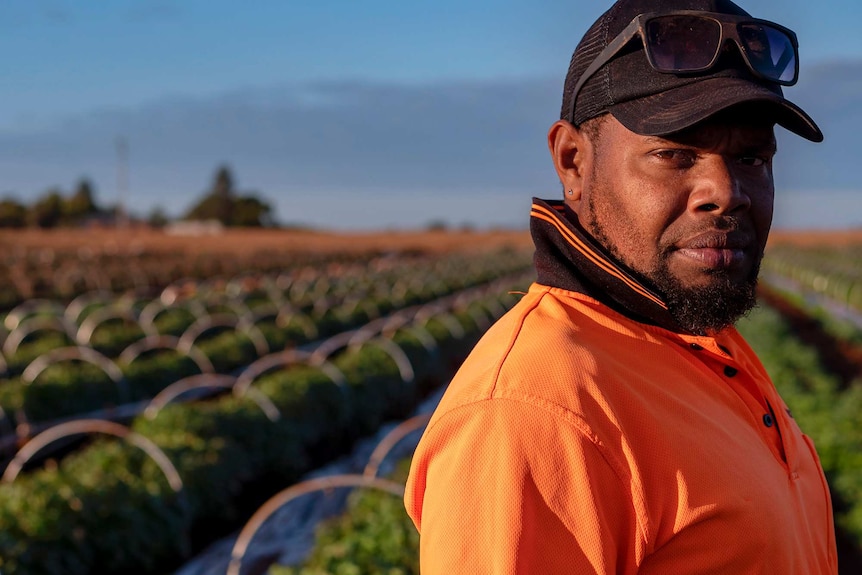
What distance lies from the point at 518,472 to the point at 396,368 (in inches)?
354

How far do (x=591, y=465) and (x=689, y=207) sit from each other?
0.52m

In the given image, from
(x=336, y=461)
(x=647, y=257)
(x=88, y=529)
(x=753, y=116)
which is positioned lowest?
(x=336, y=461)

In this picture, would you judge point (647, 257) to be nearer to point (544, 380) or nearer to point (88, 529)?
point (544, 380)

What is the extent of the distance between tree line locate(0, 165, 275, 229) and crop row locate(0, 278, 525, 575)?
148 ft

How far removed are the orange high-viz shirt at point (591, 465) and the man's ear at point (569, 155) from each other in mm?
242

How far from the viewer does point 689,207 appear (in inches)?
59.7

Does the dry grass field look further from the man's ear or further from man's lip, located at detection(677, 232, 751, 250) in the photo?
man's lip, located at detection(677, 232, 751, 250)

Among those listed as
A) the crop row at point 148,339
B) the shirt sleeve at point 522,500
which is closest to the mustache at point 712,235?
the shirt sleeve at point 522,500

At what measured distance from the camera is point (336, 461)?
8273 millimetres

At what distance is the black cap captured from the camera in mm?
1439

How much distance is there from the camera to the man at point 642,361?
1.19 meters

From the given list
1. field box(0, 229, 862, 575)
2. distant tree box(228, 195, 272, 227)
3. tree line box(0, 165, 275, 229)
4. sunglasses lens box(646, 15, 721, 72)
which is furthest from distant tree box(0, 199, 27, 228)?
sunglasses lens box(646, 15, 721, 72)

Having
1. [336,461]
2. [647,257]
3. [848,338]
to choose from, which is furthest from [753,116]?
[848,338]

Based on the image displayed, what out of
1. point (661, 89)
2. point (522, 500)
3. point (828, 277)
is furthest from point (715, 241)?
point (828, 277)
